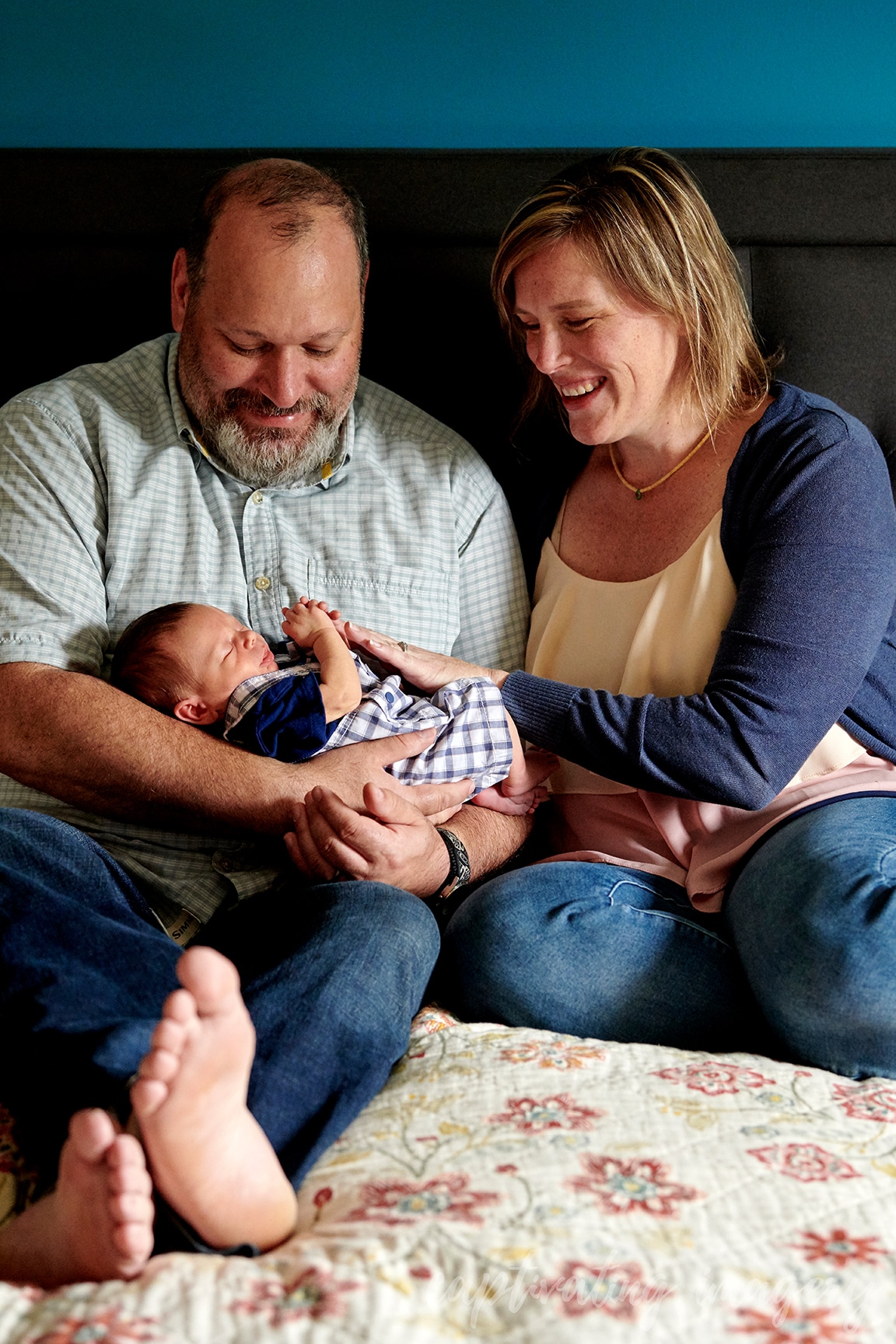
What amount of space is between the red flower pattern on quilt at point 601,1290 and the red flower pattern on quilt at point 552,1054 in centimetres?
34

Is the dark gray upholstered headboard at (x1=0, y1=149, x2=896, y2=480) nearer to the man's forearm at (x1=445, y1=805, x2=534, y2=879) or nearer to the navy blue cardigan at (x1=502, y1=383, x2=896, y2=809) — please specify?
the navy blue cardigan at (x1=502, y1=383, x2=896, y2=809)

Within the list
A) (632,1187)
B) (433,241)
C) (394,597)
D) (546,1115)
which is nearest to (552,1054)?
(546,1115)

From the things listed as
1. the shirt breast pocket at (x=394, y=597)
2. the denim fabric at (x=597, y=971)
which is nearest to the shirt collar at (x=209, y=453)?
the shirt breast pocket at (x=394, y=597)

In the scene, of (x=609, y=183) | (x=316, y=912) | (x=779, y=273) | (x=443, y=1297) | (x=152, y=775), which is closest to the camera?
(x=443, y=1297)

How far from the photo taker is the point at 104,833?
1.53m

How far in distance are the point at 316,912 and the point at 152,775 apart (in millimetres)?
302

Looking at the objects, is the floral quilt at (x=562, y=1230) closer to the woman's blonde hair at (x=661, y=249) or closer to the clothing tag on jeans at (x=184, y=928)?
the clothing tag on jeans at (x=184, y=928)


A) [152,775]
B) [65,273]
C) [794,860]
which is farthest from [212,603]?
[794,860]

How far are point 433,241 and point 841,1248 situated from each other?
65.0 inches

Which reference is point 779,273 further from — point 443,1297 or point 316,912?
point 443,1297

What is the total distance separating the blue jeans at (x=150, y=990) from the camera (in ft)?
3.34

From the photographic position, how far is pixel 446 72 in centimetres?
212

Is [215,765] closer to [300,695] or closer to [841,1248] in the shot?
[300,695]

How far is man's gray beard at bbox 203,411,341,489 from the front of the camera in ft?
5.57
